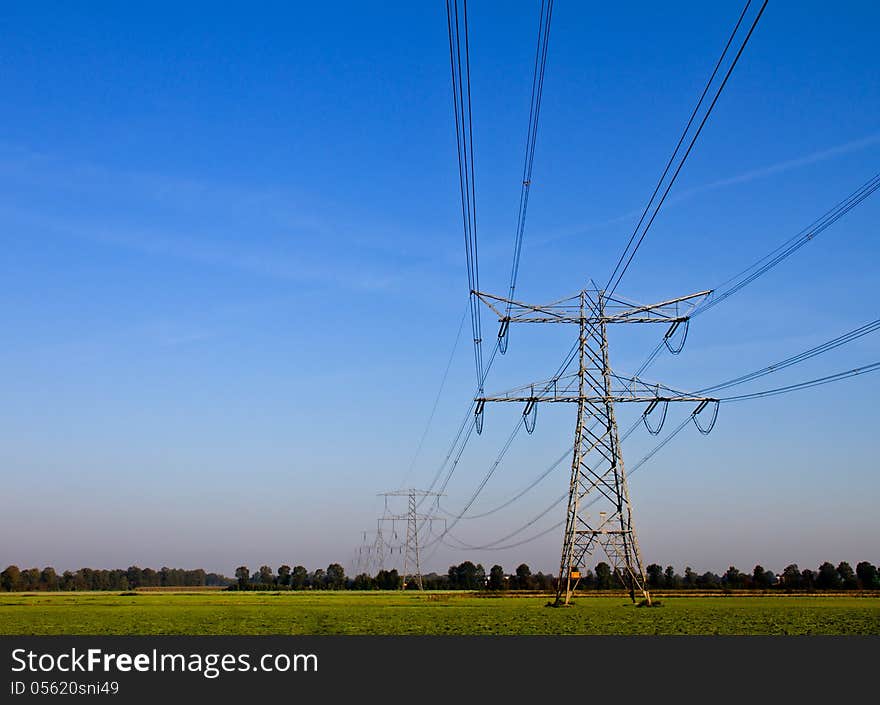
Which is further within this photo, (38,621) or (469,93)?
(38,621)

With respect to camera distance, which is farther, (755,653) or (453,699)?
(755,653)

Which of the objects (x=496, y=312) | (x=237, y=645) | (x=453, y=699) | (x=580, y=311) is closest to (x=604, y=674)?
(x=453, y=699)

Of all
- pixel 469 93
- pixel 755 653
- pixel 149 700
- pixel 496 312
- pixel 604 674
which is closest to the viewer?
pixel 469 93

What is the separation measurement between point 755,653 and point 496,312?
24709mm

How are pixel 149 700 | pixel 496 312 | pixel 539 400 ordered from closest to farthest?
1. pixel 149 700
2. pixel 496 312
3. pixel 539 400

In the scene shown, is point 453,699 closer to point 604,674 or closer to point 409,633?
point 604,674

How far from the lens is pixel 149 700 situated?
70.3 ft

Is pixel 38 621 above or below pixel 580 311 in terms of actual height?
below

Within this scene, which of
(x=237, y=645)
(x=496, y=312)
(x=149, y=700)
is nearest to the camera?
(x=149, y=700)

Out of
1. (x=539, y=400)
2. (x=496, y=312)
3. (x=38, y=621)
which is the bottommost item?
(x=38, y=621)

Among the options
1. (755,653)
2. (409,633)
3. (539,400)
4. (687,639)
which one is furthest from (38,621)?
(755,653)

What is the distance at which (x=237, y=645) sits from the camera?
34.4 meters

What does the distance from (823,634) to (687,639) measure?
34.8 feet

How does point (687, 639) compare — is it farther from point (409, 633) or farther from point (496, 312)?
point (496, 312)
